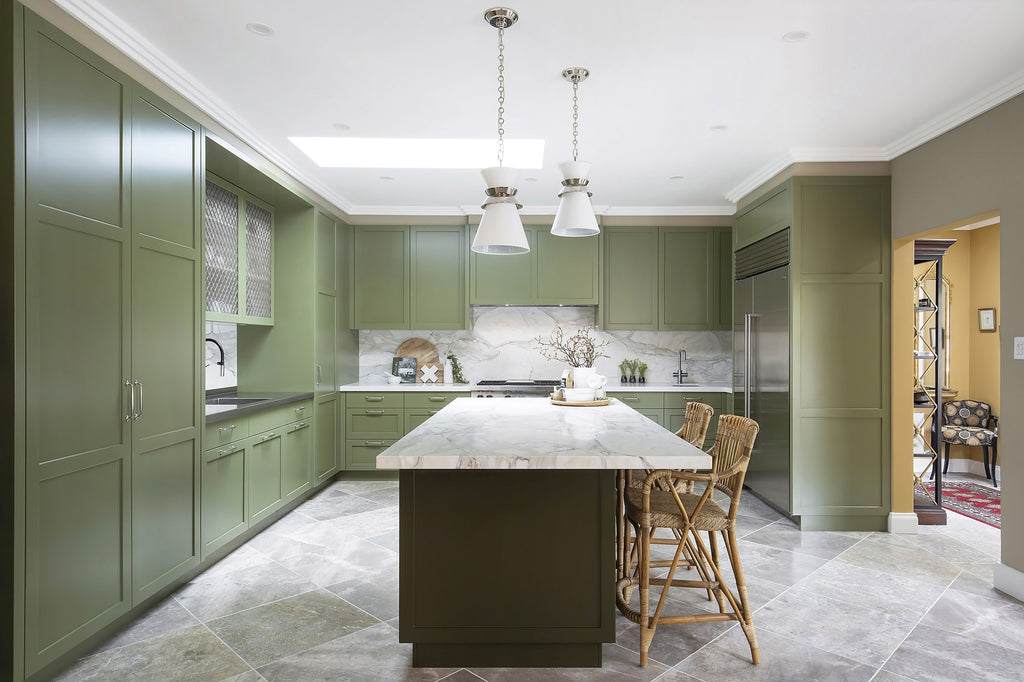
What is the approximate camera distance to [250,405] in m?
3.80

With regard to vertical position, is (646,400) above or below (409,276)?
below

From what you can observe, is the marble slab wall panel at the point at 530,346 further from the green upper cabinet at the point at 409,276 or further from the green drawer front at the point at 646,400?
the green drawer front at the point at 646,400

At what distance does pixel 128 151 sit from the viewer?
8.56 ft

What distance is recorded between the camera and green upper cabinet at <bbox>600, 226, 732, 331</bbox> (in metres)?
5.90

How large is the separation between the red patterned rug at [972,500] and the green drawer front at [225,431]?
5.06 m

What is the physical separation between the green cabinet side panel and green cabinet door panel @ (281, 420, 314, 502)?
1.24 m

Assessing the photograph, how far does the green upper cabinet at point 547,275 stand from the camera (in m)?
5.88

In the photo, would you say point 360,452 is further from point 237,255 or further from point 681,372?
point 681,372

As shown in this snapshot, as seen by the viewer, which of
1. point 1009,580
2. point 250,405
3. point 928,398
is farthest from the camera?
point 928,398

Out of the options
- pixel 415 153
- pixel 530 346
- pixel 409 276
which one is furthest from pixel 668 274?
pixel 415 153

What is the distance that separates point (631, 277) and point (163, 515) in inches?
172

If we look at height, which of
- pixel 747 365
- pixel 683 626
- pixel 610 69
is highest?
pixel 610 69

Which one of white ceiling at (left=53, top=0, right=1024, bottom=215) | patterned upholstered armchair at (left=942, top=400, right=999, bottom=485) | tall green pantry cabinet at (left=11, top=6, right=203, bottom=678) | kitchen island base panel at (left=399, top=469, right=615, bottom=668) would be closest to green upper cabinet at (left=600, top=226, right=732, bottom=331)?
white ceiling at (left=53, top=0, right=1024, bottom=215)

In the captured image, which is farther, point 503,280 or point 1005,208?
point 503,280
